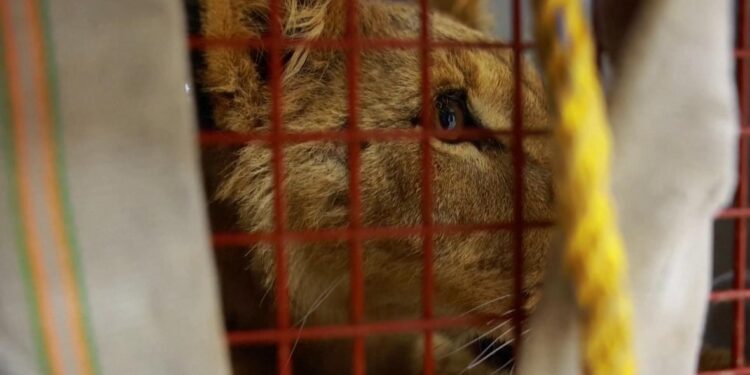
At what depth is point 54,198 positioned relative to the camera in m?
0.50

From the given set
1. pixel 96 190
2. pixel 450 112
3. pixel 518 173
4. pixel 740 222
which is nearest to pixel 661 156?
pixel 518 173

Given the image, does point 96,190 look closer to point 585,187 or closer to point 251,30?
point 585,187

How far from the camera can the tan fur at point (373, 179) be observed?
0.94 m

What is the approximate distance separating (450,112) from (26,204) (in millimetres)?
685

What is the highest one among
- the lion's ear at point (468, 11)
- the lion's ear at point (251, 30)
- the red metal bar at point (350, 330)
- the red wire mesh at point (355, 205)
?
the lion's ear at point (468, 11)

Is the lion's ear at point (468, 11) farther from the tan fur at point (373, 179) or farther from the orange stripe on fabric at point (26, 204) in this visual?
the orange stripe on fabric at point (26, 204)

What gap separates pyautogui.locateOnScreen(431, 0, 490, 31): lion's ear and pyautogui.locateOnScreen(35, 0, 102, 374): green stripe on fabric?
1.04 meters

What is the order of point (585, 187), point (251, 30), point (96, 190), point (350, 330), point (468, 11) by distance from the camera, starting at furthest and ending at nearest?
1. point (468, 11)
2. point (251, 30)
3. point (350, 330)
4. point (96, 190)
5. point (585, 187)

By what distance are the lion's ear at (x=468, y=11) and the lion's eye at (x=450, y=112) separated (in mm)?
397

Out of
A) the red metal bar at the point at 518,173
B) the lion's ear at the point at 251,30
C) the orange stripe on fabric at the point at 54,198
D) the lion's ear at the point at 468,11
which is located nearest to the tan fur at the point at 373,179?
the lion's ear at the point at 251,30

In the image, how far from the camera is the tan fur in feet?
3.08

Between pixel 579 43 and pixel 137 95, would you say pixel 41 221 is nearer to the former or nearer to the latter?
pixel 137 95

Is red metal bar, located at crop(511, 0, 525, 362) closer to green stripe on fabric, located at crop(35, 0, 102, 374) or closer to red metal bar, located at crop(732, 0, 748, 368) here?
red metal bar, located at crop(732, 0, 748, 368)

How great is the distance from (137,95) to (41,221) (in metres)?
0.10
